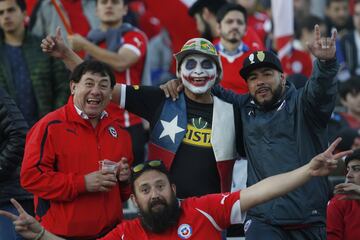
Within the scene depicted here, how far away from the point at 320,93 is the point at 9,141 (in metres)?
2.47

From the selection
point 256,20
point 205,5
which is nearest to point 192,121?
point 205,5

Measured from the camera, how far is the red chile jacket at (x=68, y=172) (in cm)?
773

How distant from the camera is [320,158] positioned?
22.4 feet

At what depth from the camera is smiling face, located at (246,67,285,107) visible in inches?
321

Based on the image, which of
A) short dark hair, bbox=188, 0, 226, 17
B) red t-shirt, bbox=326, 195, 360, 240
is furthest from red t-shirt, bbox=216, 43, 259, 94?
red t-shirt, bbox=326, 195, 360, 240

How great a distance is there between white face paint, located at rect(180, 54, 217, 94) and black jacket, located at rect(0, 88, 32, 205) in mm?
1353

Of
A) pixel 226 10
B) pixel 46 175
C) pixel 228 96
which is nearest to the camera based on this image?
pixel 46 175

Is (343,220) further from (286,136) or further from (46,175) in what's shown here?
(46,175)

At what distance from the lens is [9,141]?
8359 millimetres

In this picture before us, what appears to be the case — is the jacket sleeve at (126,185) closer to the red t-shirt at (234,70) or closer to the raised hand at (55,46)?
the raised hand at (55,46)

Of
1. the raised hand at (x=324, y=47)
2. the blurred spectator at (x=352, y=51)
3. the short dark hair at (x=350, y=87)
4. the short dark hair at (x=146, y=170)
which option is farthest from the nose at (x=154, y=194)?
the blurred spectator at (x=352, y=51)

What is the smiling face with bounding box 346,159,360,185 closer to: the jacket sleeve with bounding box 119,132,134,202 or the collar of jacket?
the collar of jacket

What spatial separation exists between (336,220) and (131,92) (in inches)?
76.0

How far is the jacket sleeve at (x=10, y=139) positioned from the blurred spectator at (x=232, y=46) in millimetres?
2428
